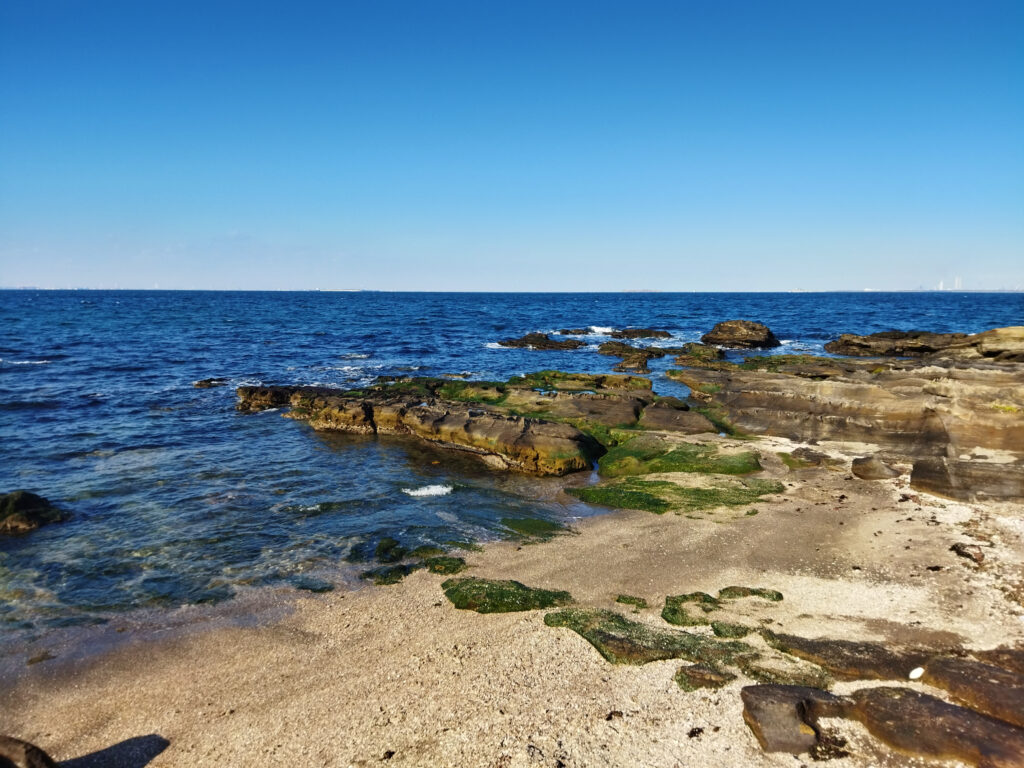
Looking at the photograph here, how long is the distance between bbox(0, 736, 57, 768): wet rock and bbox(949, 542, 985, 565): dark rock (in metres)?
16.0

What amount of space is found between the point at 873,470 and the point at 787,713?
518 inches

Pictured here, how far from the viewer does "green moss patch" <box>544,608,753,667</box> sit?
9.41 meters

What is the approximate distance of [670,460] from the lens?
21047mm

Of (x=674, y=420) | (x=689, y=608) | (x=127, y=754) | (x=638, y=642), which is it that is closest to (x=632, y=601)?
(x=689, y=608)

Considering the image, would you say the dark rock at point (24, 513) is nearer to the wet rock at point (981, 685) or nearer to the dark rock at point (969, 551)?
the wet rock at point (981, 685)

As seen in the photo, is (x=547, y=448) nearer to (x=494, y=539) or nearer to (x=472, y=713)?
(x=494, y=539)

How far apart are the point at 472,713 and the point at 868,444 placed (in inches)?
758

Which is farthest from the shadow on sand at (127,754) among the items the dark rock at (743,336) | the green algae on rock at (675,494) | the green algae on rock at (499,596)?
the dark rock at (743,336)

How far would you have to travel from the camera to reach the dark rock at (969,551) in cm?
1231

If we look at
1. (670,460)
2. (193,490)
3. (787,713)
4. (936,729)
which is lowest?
(193,490)

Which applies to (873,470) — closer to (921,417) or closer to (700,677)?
(921,417)

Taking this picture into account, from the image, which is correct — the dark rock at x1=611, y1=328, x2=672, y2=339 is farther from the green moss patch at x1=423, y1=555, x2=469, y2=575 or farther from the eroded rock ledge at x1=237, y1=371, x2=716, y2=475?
the green moss patch at x1=423, y1=555, x2=469, y2=575

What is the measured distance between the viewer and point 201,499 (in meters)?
17.9

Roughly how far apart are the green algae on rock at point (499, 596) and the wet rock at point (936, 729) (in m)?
5.33
